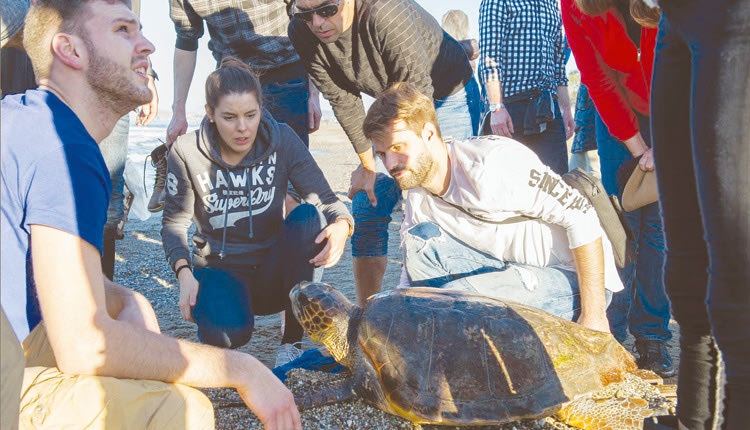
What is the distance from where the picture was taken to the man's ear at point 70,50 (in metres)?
1.46

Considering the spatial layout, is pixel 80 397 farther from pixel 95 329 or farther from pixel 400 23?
pixel 400 23

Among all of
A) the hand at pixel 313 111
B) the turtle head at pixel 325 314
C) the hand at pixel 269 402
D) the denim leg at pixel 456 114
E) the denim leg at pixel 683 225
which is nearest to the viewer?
the denim leg at pixel 683 225

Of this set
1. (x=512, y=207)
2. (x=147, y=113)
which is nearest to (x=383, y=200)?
(x=512, y=207)

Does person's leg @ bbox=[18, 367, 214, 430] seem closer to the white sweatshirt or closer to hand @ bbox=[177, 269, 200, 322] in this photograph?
hand @ bbox=[177, 269, 200, 322]

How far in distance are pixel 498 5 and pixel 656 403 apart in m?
2.49

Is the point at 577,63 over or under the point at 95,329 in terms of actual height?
over

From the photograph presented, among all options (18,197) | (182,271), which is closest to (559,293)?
(182,271)

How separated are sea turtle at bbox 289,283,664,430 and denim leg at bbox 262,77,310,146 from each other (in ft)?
5.36

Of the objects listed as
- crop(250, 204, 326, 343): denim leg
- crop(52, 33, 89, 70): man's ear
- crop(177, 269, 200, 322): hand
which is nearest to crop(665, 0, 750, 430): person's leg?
crop(52, 33, 89, 70): man's ear

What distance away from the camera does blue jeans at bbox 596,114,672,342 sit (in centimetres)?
256

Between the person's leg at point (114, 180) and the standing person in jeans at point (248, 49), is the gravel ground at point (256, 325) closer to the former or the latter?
the person's leg at point (114, 180)

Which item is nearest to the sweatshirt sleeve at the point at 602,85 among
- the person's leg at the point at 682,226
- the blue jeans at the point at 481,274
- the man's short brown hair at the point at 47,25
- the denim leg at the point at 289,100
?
the blue jeans at the point at 481,274

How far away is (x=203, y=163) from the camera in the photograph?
2.58 meters

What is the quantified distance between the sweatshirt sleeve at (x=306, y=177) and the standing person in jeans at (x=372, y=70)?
0.30 m
